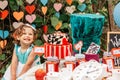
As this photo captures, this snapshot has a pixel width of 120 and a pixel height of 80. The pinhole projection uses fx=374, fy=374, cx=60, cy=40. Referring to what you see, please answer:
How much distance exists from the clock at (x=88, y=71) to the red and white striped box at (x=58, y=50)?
30 centimetres

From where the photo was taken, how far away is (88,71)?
1.84m

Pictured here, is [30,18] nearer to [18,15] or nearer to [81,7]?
[18,15]

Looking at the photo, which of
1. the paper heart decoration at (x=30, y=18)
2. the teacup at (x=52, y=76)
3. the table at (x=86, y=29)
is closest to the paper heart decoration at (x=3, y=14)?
the paper heart decoration at (x=30, y=18)

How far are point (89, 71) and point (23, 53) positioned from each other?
144 cm

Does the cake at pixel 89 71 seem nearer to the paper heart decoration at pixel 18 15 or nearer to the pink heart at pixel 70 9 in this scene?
the paper heart decoration at pixel 18 15

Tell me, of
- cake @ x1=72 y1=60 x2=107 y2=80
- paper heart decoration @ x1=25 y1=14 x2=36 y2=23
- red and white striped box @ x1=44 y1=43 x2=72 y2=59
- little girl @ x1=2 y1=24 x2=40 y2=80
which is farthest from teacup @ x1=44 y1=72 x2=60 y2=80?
paper heart decoration @ x1=25 y1=14 x2=36 y2=23

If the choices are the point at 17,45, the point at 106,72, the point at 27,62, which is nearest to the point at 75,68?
the point at 106,72

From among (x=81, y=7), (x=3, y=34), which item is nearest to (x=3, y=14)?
(x=3, y=34)

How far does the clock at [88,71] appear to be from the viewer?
1784mm

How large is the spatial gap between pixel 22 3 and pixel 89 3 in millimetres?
877

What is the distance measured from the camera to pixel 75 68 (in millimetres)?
1914

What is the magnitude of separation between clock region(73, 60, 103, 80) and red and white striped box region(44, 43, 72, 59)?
0.99 ft

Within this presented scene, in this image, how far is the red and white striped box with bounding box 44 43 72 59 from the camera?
7.21 feet

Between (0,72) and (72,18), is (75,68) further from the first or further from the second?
(0,72)
